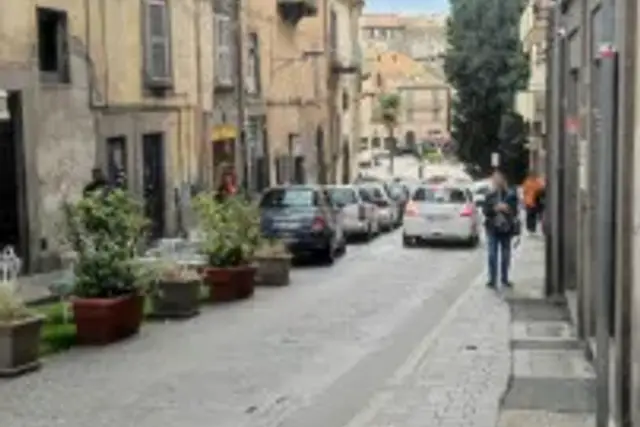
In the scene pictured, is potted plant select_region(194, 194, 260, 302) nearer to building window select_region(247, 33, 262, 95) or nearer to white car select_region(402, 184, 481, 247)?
white car select_region(402, 184, 481, 247)

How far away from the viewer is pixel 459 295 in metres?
18.4

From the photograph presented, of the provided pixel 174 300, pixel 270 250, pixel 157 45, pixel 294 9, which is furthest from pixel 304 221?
pixel 294 9

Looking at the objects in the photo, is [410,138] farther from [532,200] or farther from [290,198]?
[290,198]

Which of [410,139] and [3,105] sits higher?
[3,105]

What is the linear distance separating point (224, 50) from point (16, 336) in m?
23.7

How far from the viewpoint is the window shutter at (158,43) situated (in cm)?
2742

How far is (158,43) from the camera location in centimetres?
2794

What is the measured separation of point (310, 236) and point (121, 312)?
11343mm

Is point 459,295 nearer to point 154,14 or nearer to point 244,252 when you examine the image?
point 244,252

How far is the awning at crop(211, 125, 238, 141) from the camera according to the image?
33.0m

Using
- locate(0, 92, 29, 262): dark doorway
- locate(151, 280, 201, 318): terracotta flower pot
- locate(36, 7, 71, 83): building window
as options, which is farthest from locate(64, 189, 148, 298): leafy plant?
locate(36, 7, 71, 83): building window

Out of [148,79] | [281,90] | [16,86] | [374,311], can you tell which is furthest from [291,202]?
[281,90]

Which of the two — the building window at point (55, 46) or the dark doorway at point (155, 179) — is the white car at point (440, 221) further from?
the building window at point (55, 46)

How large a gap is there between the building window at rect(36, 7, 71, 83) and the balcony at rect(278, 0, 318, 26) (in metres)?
21.5
